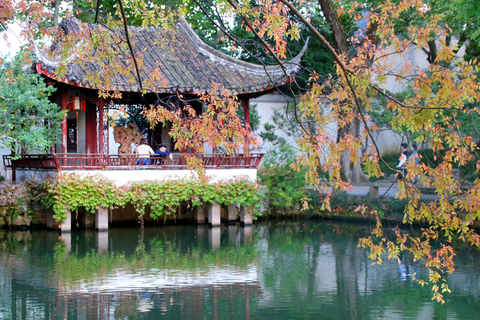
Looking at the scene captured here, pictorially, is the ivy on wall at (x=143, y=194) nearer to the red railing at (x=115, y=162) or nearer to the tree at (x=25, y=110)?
the red railing at (x=115, y=162)

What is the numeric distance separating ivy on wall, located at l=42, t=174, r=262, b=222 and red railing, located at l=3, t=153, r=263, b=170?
0.28 metres

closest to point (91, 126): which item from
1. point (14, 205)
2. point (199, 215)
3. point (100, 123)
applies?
point (100, 123)

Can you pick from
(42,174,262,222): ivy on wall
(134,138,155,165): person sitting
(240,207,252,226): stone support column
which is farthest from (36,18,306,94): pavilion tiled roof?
(240,207,252,226): stone support column

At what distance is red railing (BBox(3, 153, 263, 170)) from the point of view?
1088 centimetres

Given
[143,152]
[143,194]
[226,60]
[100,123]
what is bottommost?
[143,194]

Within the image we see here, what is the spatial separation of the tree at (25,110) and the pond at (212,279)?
1864mm

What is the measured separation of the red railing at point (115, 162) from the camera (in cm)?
1088

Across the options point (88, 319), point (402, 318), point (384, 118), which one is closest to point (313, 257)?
point (402, 318)

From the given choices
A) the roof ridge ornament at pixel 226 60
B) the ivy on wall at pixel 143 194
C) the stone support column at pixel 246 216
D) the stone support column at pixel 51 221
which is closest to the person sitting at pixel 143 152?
the ivy on wall at pixel 143 194

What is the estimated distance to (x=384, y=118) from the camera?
1523 cm

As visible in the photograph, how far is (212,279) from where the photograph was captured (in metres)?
Result: 7.59

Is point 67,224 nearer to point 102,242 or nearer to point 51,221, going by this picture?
point 51,221

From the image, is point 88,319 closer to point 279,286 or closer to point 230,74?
point 279,286

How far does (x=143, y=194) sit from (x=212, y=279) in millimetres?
4167
